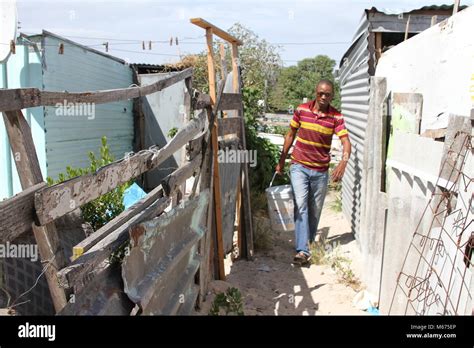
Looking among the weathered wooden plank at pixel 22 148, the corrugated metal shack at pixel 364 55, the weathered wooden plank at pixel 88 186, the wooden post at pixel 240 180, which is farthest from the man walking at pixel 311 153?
the weathered wooden plank at pixel 22 148

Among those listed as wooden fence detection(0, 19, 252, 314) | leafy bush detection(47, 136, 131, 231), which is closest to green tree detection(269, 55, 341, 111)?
leafy bush detection(47, 136, 131, 231)

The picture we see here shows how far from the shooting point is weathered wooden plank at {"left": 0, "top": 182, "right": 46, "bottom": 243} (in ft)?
4.99

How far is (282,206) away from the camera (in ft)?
19.7

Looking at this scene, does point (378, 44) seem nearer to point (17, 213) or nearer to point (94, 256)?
point (94, 256)

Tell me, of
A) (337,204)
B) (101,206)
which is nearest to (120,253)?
(101,206)

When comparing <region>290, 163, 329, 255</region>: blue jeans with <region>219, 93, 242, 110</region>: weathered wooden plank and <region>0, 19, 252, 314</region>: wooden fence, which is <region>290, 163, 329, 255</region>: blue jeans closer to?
<region>219, 93, 242, 110</region>: weathered wooden plank

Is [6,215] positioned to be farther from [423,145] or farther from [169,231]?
[423,145]

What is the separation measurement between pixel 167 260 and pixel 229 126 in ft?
8.13

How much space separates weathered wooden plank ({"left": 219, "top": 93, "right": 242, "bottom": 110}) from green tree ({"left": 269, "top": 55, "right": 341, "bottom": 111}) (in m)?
28.7

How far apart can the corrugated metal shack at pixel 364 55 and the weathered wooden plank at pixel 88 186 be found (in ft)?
12.4

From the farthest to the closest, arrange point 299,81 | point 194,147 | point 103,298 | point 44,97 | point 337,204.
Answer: point 299,81 → point 337,204 → point 194,147 → point 103,298 → point 44,97

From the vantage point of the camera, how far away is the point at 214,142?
14.3ft

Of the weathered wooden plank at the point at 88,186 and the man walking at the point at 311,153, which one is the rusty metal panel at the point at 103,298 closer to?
the weathered wooden plank at the point at 88,186

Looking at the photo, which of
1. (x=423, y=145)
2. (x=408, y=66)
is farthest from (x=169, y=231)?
(x=408, y=66)
